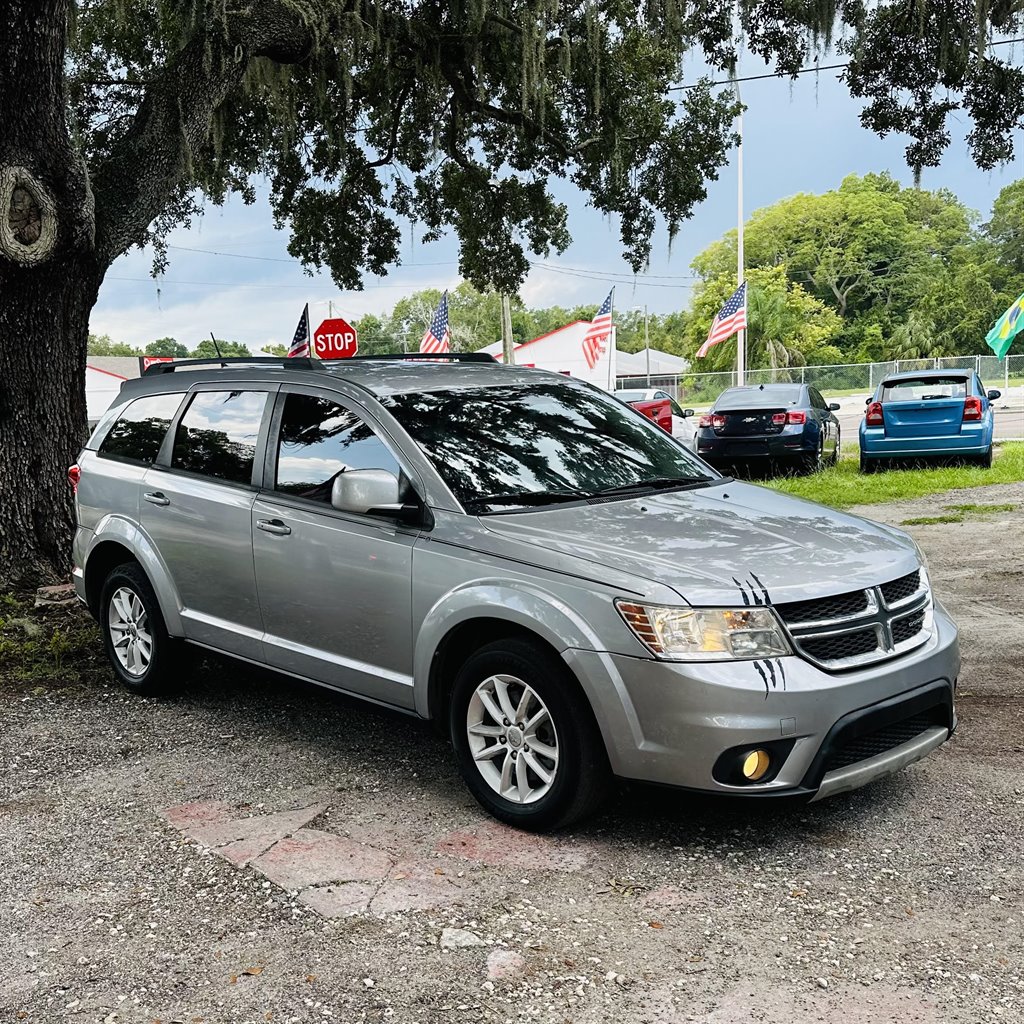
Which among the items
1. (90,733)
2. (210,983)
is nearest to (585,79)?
(90,733)

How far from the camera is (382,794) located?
15.7 feet

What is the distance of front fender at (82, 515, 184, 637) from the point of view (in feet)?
19.4

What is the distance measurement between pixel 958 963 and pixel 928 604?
5.18 feet

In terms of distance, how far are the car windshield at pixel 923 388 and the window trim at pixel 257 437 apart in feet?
40.7

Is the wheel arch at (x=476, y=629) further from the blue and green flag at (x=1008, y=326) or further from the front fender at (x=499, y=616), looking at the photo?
the blue and green flag at (x=1008, y=326)

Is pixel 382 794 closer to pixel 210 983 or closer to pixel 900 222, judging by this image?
pixel 210 983

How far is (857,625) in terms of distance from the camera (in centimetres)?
407

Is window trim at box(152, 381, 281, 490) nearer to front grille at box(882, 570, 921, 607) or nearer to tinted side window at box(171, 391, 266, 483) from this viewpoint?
tinted side window at box(171, 391, 266, 483)

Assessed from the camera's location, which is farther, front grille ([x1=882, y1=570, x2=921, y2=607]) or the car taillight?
the car taillight

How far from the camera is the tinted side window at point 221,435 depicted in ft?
18.3

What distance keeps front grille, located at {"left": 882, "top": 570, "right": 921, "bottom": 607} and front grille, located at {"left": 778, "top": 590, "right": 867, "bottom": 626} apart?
155 mm

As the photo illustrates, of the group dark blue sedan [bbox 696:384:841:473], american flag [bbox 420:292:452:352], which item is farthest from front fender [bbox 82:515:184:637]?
american flag [bbox 420:292:452:352]

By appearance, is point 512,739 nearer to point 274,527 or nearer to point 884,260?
point 274,527

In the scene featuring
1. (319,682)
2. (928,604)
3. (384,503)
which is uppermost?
(384,503)
